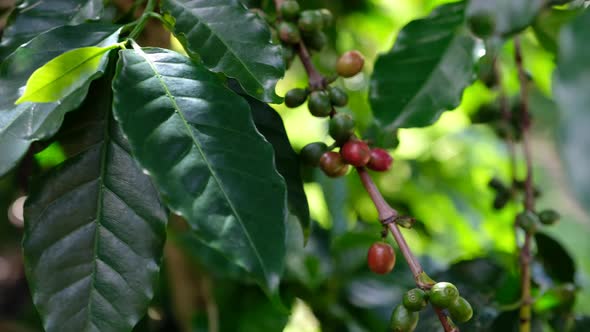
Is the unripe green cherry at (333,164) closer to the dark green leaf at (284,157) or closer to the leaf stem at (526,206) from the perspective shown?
the dark green leaf at (284,157)

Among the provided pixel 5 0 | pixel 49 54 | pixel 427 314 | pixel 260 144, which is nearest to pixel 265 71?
pixel 260 144

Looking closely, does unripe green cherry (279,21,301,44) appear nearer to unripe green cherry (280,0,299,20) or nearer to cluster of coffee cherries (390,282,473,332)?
unripe green cherry (280,0,299,20)

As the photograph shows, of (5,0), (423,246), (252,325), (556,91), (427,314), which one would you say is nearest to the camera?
(556,91)

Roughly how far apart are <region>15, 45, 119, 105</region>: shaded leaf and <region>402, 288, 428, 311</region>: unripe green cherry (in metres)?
0.35

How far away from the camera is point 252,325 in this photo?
1075 mm

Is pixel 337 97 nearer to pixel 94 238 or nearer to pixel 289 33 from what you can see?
pixel 289 33

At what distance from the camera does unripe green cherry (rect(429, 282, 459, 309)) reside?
55 cm

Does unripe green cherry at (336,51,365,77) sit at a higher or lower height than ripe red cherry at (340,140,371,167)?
higher

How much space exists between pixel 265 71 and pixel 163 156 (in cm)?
16

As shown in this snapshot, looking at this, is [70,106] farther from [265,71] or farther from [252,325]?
[252,325]

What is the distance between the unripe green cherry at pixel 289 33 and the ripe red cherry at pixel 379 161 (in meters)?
0.16

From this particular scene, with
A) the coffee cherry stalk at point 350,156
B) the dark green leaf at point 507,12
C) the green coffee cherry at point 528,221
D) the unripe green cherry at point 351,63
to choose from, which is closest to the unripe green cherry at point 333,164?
the coffee cherry stalk at point 350,156

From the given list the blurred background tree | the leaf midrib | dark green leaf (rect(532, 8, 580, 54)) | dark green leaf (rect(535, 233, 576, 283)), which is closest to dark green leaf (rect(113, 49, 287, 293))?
the leaf midrib

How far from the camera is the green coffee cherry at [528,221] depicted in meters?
0.86
